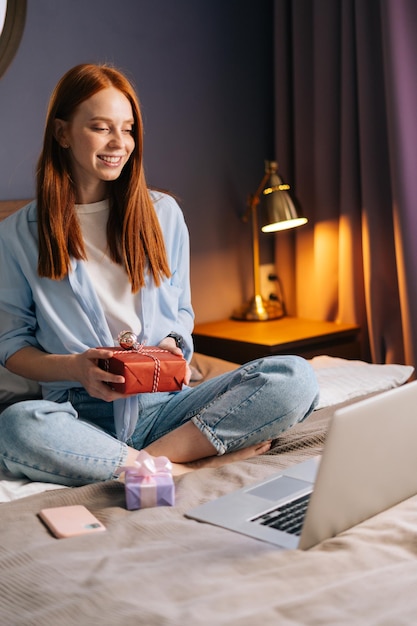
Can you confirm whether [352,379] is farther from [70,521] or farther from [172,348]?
[70,521]

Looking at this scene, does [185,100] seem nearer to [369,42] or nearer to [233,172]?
[233,172]

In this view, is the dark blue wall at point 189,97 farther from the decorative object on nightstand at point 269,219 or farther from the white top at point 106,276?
the white top at point 106,276

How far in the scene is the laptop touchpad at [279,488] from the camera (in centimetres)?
142

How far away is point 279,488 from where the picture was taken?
145 centimetres

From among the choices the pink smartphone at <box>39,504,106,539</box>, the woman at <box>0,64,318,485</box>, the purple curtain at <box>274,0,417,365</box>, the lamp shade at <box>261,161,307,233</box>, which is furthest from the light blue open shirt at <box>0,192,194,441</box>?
the purple curtain at <box>274,0,417,365</box>

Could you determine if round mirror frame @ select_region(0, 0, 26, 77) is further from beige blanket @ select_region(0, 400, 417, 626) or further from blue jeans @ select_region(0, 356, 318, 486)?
beige blanket @ select_region(0, 400, 417, 626)

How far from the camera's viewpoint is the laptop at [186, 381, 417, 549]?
3.68ft

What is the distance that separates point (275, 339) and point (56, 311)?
3.60 ft

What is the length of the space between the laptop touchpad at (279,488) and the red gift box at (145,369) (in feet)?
1.04

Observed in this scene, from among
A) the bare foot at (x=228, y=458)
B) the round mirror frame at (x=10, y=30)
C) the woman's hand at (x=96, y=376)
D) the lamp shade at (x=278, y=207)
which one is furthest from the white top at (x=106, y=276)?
the lamp shade at (x=278, y=207)

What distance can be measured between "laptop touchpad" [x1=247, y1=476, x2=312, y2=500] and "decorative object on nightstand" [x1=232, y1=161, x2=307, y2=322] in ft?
5.11

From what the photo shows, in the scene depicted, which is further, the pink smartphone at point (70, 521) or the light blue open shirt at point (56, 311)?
the light blue open shirt at point (56, 311)

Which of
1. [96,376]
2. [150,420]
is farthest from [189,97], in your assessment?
[96,376]

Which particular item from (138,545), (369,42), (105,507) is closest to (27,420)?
(105,507)
